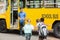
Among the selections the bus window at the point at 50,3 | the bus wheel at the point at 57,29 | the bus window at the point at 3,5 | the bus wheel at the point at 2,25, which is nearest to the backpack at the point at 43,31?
the bus wheel at the point at 57,29

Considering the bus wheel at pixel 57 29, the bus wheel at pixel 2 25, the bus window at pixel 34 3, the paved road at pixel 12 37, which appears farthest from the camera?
the bus wheel at pixel 2 25

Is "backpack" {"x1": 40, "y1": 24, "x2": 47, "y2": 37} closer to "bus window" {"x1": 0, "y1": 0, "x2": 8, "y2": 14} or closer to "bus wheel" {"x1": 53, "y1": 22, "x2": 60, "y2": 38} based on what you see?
"bus wheel" {"x1": 53, "y1": 22, "x2": 60, "y2": 38}

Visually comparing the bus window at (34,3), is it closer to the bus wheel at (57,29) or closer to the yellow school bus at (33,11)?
the yellow school bus at (33,11)

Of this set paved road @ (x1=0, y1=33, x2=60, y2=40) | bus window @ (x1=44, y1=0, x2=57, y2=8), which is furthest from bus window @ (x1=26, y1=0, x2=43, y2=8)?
paved road @ (x1=0, y1=33, x2=60, y2=40)

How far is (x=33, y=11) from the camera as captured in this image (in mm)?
16078

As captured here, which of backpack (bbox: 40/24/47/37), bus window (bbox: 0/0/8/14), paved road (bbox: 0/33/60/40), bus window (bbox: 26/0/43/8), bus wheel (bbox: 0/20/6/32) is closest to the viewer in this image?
backpack (bbox: 40/24/47/37)

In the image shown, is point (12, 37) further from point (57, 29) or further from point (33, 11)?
point (57, 29)

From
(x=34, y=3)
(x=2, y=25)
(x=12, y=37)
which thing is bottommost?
(x=12, y=37)

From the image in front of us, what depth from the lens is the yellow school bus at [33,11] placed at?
1586cm

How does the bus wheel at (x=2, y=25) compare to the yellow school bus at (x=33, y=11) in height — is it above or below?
below

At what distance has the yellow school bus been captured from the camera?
15.9 m

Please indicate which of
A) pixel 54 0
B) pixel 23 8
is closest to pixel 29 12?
pixel 23 8

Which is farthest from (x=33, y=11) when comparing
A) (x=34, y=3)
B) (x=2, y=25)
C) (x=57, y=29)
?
(x=2, y=25)

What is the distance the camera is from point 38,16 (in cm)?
1599
